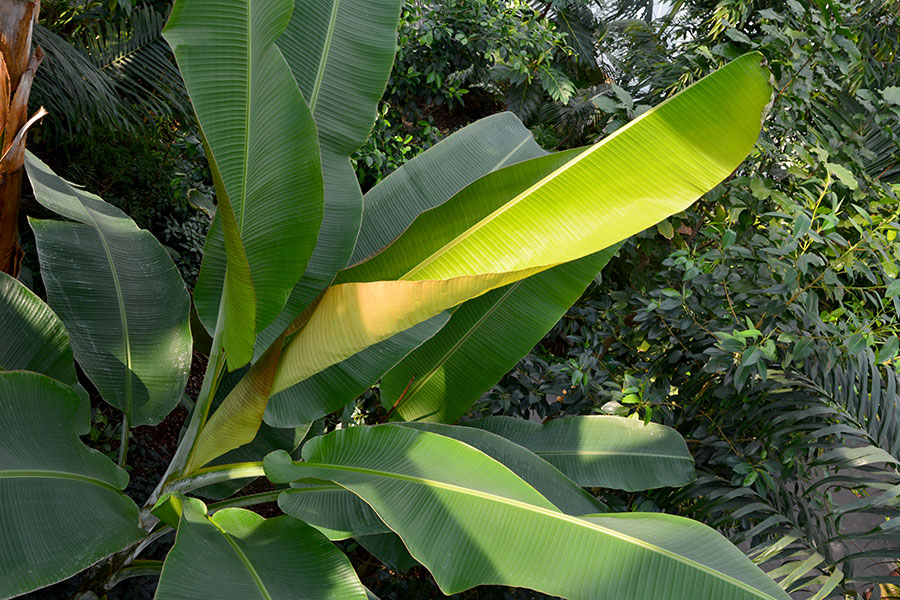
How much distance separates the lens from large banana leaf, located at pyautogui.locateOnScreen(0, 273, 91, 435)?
52.1 inches

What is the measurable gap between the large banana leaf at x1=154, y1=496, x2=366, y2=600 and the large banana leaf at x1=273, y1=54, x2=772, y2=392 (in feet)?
1.28

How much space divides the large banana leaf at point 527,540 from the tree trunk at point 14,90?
3.20ft

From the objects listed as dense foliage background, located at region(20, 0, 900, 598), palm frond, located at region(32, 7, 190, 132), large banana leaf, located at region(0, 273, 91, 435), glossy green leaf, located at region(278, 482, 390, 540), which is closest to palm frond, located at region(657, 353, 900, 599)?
dense foliage background, located at region(20, 0, 900, 598)

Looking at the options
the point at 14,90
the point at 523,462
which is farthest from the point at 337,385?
the point at 14,90

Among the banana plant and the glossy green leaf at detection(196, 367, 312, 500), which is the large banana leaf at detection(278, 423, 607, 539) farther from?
the glossy green leaf at detection(196, 367, 312, 500)

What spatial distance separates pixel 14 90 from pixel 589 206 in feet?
4.06

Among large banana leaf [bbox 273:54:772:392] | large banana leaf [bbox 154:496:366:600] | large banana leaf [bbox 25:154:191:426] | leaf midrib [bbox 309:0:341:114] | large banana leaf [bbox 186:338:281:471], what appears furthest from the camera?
large banana leaf [bbox 25:154:191:426]

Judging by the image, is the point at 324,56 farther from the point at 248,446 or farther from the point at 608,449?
the point at 608,449

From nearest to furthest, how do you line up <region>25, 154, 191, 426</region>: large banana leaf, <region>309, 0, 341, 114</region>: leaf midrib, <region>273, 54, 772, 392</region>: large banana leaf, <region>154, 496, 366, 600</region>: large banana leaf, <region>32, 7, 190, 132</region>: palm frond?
<region>273, 54, 772, 392</region>: large banana leaf, <region>154, 496, 366, 600</region>: large banana leaf, <region>309, 0, 341, 114</region>: leaf midrib, <region>25, 154, 191, 426</region>: large banana leaf, <region>32, 7, 190, 132</region>: palm frond

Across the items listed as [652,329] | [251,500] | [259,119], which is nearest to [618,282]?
[652,329]

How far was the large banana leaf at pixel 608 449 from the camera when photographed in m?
1.49

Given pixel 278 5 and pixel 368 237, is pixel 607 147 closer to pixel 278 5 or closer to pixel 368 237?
pixel 278 5

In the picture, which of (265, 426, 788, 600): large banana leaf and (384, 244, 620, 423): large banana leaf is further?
(384, 244, 620, 423): large banana leaf

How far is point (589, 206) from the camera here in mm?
910
